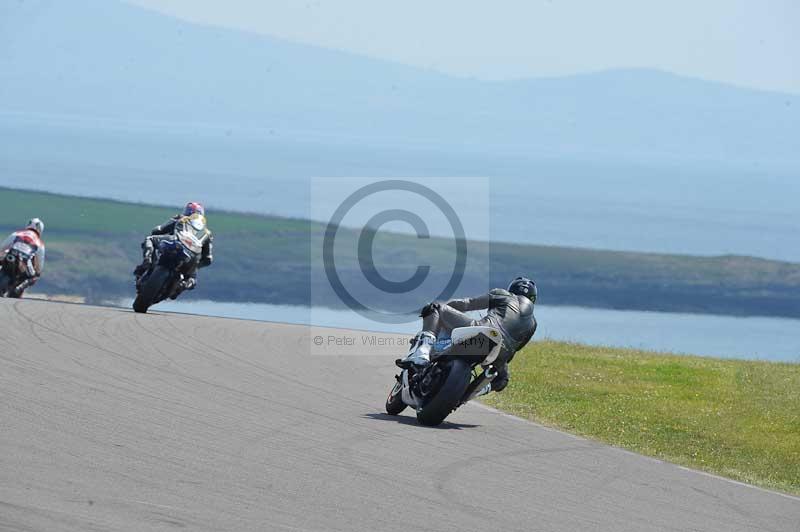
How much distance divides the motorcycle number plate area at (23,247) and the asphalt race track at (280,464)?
773 centimetres

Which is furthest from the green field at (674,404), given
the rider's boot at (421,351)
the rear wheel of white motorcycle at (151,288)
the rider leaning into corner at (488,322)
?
the rear wheel of white motorcycle at (151,288)

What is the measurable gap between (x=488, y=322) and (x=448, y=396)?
83cm

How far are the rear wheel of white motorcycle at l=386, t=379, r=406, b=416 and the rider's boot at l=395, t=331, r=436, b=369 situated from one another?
1.90 feet

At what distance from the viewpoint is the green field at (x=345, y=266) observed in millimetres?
100062

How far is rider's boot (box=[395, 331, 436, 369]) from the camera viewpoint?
12.5m

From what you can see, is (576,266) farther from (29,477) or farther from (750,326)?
(29,477)

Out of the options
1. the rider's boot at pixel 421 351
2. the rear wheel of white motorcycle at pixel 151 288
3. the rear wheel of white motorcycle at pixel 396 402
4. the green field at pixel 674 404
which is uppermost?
the rear wheel of white motorcycle at pixel 151 288

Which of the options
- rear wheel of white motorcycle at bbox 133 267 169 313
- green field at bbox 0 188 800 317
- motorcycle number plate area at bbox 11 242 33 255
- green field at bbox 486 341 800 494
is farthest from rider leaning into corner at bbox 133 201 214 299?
green field at bbox 0 188 800 317

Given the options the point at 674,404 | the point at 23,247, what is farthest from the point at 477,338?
the point at 23,247

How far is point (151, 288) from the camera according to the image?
21.2 metres

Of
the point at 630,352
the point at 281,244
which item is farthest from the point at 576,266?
the point at 630,352

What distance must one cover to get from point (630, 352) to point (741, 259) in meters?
119

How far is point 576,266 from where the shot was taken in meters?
130

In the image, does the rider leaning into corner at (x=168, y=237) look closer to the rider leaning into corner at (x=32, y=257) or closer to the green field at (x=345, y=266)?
the rider leaning into corner at (x=32, y=257)
